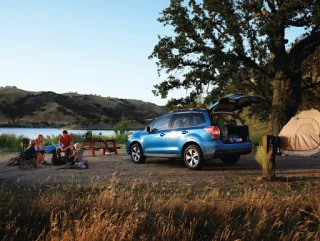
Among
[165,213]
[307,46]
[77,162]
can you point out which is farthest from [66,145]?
[307,46]

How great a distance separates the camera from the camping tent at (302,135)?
18.8 metres

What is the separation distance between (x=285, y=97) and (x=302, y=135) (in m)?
2.42

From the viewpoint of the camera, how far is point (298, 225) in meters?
7.29

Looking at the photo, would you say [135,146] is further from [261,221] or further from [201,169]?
[261,221]

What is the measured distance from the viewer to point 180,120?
14.2 meters

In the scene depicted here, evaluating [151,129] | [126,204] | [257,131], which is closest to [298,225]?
[126,204]

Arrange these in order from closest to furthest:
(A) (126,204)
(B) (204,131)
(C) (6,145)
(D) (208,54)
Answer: (A) (126,204) < (B) (204,131) < (D) (208,54) < (C) (6,145)

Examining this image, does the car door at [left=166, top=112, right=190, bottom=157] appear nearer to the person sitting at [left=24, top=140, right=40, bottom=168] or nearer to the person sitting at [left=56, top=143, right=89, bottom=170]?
the person sitting at [left=56, top=143, right=89, bottom=170]

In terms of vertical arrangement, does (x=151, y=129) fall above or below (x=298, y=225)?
above

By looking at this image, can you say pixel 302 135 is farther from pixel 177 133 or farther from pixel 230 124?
pixel 177 133

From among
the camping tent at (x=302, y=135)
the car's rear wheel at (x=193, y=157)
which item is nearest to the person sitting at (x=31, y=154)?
the car's rear wheel at (x=193, y=157)

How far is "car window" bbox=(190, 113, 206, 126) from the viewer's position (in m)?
13.4

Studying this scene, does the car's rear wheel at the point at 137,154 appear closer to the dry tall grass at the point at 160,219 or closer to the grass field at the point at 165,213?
the grass field at the point at 165,213

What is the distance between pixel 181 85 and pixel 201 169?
9.52 m
